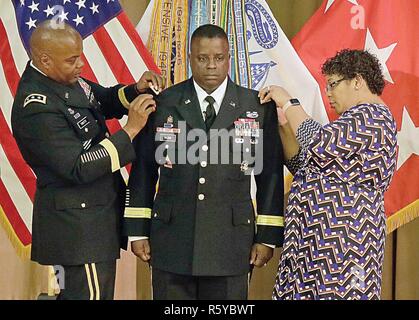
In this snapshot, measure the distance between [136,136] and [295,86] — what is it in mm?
1012

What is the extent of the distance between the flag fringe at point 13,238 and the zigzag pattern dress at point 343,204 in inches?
61.6

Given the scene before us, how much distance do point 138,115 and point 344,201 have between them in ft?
2.54

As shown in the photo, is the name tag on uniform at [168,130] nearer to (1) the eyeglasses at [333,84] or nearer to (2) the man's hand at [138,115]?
(2) the man's hand at [138,115]

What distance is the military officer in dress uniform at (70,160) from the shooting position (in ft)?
7.70

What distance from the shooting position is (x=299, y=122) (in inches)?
98.9

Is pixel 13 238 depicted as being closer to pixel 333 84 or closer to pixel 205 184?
pixel 205 184

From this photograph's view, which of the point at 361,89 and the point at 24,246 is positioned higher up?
the point at 361,89

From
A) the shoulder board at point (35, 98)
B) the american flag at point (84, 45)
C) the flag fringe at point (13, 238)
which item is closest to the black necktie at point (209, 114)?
the shoulder board at point (35, 98)

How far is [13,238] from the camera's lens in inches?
135

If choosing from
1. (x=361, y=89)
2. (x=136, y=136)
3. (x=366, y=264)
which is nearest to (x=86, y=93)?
(x=136, y=136)

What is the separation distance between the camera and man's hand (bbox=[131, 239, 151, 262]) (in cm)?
252

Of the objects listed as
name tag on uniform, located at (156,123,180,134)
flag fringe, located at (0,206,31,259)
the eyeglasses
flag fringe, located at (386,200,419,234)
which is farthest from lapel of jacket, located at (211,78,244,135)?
flag fringe, located at (0,206,31,259)

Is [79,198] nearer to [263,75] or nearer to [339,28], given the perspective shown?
[263,75]

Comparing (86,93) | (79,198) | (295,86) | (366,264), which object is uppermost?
(295,86)
